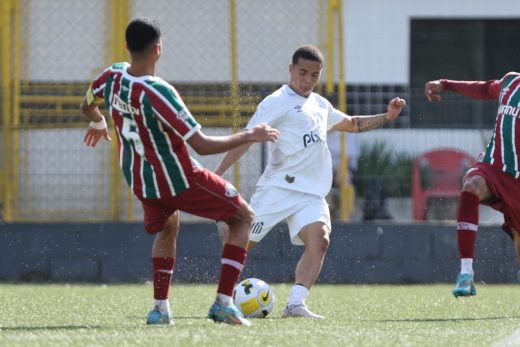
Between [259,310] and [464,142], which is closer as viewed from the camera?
[259,310]

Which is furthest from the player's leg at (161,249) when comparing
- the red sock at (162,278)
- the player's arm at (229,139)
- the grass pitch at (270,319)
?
the player's arm at (229,139)

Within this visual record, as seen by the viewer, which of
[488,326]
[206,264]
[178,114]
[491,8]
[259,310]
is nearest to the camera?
[178,114]

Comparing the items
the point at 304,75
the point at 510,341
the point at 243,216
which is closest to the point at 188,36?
the point at 304,75

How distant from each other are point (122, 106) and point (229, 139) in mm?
669

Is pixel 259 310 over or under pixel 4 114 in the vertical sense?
under

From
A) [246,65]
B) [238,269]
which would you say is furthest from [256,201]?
[246,65]

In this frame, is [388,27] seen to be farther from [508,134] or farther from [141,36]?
[141,36]

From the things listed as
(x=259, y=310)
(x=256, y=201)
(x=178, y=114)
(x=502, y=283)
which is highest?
(x=178, y=114)

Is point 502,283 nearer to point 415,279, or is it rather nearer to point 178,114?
point 415,279

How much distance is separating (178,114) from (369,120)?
269cm

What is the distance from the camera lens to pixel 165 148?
7.12 metres

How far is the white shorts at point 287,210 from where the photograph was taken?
28.7 feet

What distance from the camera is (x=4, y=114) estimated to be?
44.9ft

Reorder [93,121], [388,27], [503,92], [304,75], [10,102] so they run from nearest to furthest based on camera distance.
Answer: [93,121], [304,75], [503,92], [10,102], [388,27]
